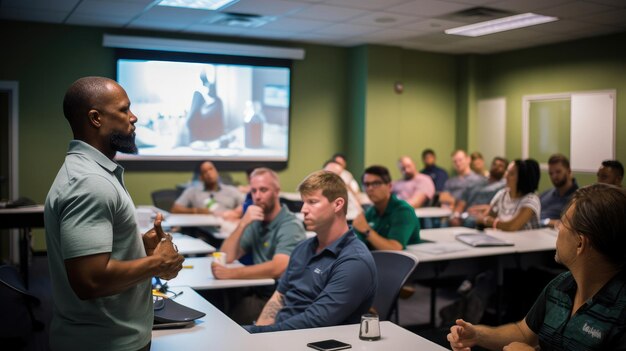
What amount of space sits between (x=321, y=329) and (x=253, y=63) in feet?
22.1

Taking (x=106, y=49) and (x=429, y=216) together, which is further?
(x=106, y=49)

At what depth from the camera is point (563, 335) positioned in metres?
1.90

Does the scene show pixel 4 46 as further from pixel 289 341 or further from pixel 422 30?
pixel 289 341

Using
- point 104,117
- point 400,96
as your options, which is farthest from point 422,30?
point 104,117

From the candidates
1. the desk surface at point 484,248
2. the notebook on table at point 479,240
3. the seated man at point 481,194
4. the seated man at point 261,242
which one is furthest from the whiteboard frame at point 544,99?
the seated man at point 261,242

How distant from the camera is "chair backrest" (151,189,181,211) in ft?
24.9

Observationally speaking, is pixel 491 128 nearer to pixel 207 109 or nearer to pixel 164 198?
pixel 207 109

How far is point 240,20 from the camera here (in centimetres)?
749

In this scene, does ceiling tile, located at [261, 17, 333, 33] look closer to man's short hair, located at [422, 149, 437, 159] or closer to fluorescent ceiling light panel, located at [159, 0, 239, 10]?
fluorescent ceiling light panel, located at [159, 0, 239, 10]

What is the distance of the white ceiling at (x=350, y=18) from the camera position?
643cm

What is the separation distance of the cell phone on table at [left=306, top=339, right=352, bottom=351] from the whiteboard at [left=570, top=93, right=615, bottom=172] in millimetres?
7004

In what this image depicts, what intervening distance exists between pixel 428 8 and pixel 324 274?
4.42 meters

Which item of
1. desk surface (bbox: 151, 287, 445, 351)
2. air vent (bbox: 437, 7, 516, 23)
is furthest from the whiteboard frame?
desk surface (bbox: 151, 287, 445, 351)

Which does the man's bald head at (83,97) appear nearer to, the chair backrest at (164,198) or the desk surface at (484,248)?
the desk surface at (484,248)
